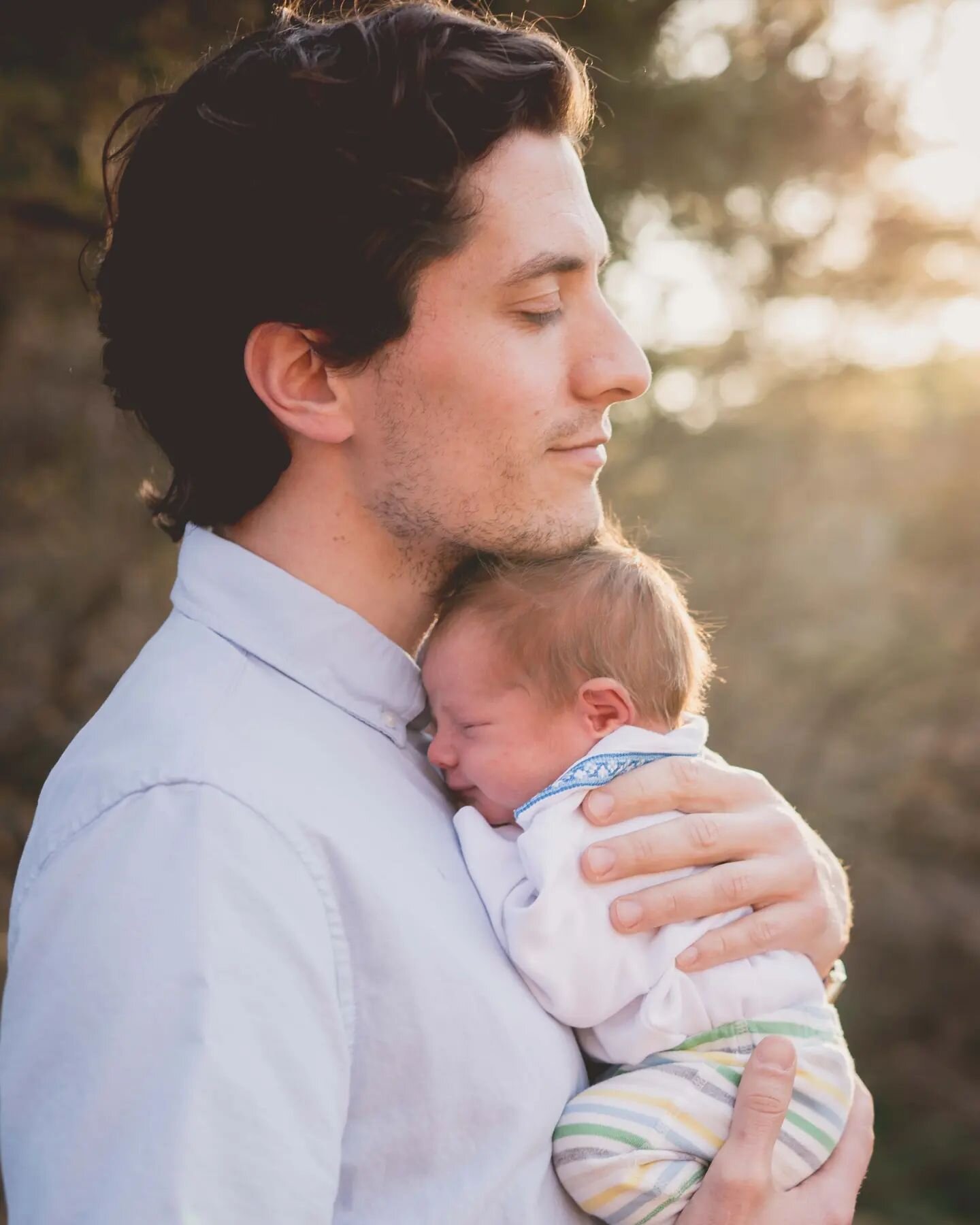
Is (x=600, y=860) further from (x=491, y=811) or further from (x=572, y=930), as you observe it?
(x=491, y=811)

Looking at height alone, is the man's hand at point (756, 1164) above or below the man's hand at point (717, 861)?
below

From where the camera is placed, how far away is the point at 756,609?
6762 mm

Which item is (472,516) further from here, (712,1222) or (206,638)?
(712,1222)

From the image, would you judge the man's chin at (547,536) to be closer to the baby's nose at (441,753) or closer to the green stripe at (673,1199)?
the baby's nose at (441,753)

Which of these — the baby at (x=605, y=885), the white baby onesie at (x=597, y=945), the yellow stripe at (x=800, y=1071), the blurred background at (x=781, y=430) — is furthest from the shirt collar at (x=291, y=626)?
the blurred background at (x=781, y=430)

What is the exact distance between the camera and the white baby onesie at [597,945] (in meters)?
1.57

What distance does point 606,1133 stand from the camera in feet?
4.97

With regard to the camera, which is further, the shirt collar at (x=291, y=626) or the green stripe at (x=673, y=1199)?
the shirt collar at (x=291, y=626)

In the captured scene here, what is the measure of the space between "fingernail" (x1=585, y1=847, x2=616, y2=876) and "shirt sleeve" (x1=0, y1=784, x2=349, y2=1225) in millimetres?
427

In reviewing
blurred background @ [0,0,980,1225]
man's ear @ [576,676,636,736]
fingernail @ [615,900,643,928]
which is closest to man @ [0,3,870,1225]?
fingernail @ [615,900,643,928]

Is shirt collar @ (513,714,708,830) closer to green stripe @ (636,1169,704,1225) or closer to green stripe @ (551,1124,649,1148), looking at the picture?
green stripe @ (551,1124,649,1148)

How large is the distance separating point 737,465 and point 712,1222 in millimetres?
5285

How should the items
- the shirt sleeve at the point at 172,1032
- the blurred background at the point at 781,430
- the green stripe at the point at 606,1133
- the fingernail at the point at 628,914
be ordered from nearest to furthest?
the shirt sleeve at the point at 172,1032, the green stripe at the point at 606,1133, the fingernail at the point at 628,914, the blurred background at the point at 781,430

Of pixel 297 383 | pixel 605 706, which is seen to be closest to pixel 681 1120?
pixel 605 706
